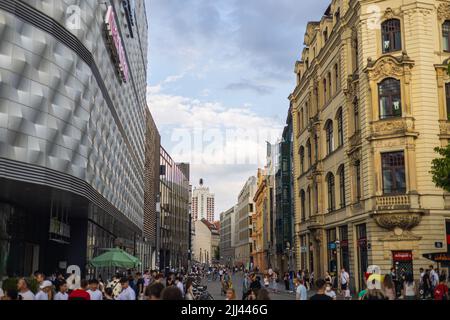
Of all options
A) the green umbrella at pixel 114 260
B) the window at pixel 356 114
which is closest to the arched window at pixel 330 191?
the window at pixel 356 114

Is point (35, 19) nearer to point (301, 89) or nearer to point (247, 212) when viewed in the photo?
point (301, 89)

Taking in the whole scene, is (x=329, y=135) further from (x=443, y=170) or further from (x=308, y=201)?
(x=443, y=170)

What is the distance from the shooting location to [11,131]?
22.9 m

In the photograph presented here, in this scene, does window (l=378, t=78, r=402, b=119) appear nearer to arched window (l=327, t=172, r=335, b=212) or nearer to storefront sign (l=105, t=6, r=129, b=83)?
arched window (l=327, t=172, r=335, b=212)

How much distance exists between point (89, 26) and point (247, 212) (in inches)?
4928

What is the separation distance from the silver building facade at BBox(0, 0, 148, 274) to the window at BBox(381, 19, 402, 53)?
17.0m

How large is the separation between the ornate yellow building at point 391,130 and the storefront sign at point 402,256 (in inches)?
2.3

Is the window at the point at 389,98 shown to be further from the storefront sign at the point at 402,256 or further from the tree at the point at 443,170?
the tree at the point at 443,170

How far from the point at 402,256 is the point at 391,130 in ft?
24.3

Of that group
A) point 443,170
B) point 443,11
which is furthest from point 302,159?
point 443,170

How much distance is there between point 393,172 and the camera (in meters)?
34.0

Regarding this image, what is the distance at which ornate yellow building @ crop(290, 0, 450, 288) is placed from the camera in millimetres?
33031
